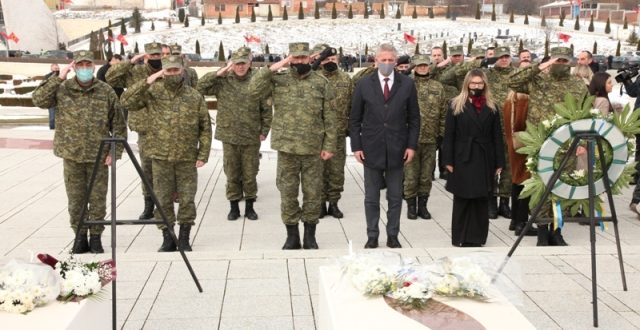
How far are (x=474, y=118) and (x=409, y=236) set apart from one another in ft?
4.84

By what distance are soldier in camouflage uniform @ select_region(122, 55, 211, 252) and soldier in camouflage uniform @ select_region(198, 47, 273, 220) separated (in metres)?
0.95

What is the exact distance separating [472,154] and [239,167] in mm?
2794

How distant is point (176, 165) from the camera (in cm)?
629

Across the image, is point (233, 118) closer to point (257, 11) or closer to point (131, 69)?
point (131, 69)

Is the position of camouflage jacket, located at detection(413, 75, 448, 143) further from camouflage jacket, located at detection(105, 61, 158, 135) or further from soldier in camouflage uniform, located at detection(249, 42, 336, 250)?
camouflage jacket, located at detection(105, 61, 158, 135)

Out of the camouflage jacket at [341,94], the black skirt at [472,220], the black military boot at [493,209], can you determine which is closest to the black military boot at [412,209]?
the black military boot at [493,209]

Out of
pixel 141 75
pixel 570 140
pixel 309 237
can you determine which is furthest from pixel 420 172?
pixel 141 75

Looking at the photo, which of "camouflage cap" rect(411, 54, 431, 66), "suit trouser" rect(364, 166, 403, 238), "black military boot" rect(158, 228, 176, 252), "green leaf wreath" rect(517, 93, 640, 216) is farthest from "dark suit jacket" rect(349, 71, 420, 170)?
"black military boot" rect(158, 228, 176, 252)

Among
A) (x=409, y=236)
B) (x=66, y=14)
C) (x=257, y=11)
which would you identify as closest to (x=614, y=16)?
(x=257, y=11)

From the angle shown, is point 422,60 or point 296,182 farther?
point 422,60

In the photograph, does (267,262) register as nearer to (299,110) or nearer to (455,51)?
(299,110)

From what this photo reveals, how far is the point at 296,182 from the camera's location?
20.8ft

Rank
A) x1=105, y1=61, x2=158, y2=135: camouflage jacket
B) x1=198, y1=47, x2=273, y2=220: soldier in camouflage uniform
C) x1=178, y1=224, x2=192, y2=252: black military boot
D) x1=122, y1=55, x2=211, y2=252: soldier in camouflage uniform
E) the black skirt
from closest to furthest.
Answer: x1=122, y1=55, x2=211, y2=252: soldier in camouflage uniform → x1=178, y1=224, x2=192, y2=252: black military boot → the black skirt → x1=105, y1=61, x2=158, y2=135: camouflage jacket → x1=198, y1=47, x2=273, y2=220: soldier in camouflage uniform

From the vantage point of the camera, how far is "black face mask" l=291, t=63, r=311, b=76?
6172 mm
